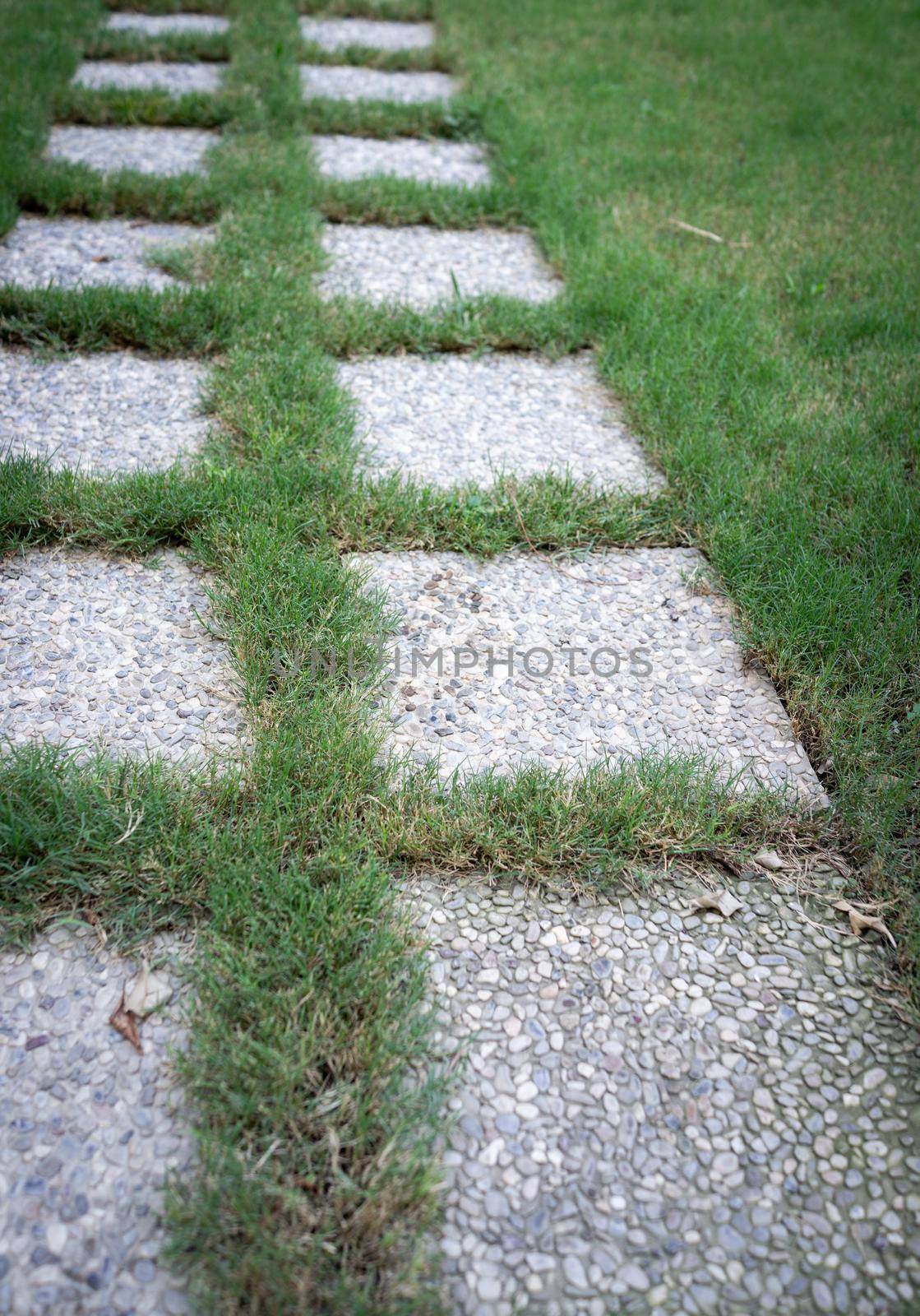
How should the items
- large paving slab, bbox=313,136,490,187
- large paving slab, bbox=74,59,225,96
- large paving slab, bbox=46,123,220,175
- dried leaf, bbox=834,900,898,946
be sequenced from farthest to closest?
large paving slab, bbox=74,59,225,96 < large paving slab, bbox=313,136,490,187 < large paving slab, bbox=46,123,220,175 < dried leaf, bbox=834,900,898,946

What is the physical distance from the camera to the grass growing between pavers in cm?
146

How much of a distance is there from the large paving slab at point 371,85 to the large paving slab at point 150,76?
0.53 meters

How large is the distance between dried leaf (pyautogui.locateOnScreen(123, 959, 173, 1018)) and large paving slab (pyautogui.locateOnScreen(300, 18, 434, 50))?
5.86 meters

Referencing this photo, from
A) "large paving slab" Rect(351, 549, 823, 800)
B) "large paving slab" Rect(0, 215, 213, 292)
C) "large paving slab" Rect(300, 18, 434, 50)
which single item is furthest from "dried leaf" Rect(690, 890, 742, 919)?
"large paving slab" Rect(300, 18, 434, 50)

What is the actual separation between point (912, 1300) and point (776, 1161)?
0.24m

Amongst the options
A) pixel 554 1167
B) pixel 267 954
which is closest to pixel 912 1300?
pixel 554 1167

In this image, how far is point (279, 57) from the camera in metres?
5.53

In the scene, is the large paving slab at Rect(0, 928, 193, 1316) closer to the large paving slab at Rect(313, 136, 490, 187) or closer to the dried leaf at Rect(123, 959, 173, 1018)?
the dried leaf at Rect(123, 959, 173, 1018)

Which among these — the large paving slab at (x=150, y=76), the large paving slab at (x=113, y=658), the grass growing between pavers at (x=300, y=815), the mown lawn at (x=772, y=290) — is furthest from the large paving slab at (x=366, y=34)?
the large paving slab at (x=113, y=658)

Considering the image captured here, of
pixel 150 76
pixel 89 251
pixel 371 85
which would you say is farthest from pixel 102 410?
pixel 371 85

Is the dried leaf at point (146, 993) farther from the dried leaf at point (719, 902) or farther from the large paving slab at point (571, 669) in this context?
the dried leaf at point (719, 902)

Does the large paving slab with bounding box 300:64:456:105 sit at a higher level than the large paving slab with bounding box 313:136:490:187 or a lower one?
higher

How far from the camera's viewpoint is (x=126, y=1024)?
167 centimetres

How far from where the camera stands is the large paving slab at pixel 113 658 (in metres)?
2.18
